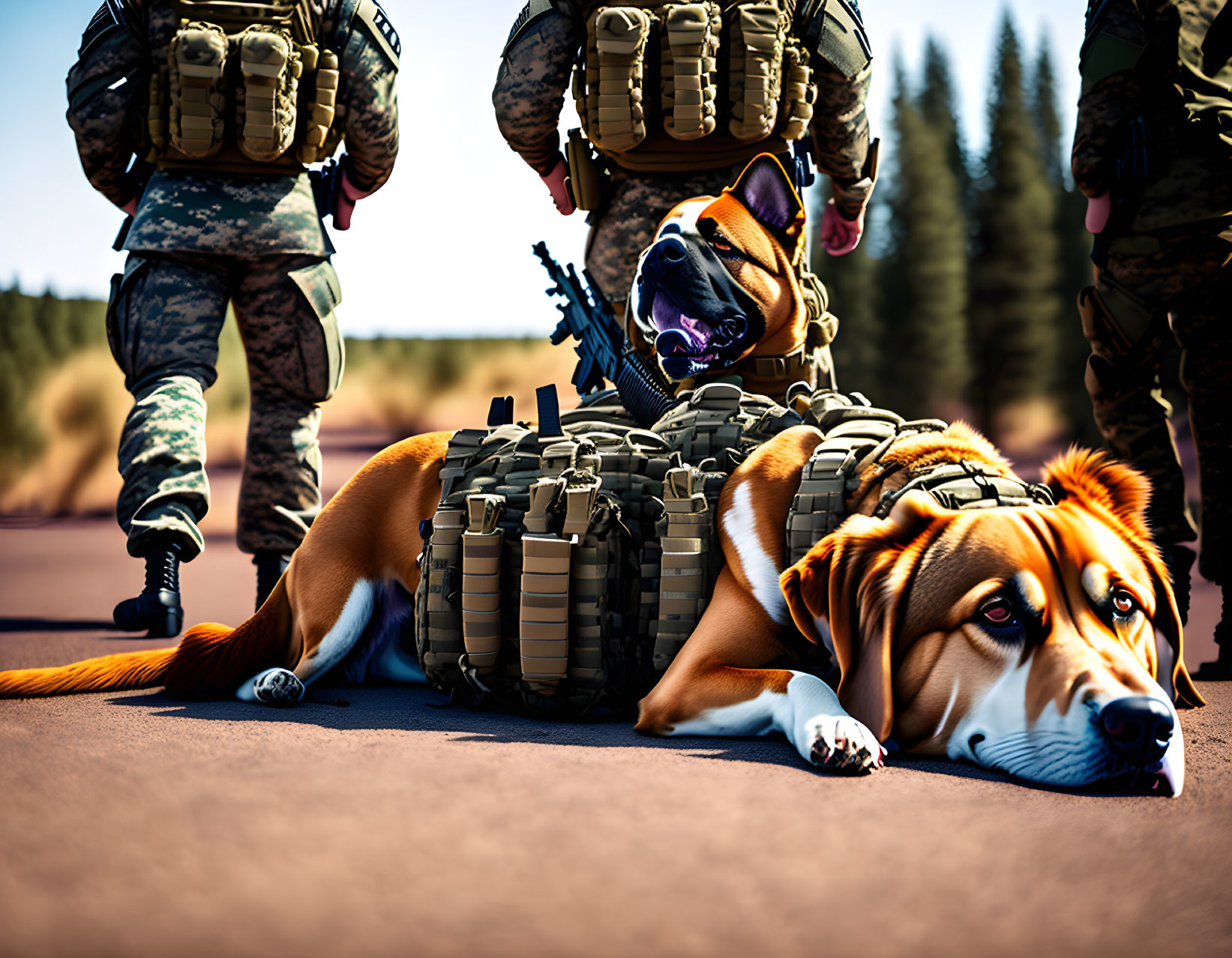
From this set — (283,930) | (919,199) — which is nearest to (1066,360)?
(919,199)

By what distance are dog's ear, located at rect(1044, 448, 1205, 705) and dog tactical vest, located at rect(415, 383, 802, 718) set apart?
76cm

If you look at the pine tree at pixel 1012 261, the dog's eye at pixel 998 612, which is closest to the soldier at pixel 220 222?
the dog's eye at pixel 998 612

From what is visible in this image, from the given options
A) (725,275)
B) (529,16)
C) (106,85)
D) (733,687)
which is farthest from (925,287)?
(733,687)

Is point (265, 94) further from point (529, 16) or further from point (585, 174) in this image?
point (585, 174)

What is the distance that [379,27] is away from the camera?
4.70 m

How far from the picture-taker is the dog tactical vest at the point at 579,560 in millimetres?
2557

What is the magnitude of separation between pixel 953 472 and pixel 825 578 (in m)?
0.39

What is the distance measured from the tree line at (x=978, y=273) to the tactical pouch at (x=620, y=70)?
19551 millimetres

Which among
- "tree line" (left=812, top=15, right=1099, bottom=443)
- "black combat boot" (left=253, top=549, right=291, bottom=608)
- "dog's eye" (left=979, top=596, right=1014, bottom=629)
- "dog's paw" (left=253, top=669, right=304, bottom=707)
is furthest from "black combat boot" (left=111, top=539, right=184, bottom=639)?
"tree line" (left=812, top=15, right=1099, bottom=443)

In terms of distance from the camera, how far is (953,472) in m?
2.20

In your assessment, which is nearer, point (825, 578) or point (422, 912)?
point (422, 912)

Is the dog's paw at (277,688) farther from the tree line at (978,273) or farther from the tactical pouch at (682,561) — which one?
the tree line at (978,273)

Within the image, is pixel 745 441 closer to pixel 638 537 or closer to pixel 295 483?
pixel 638 537

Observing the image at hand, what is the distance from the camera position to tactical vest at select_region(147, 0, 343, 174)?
426 cm
